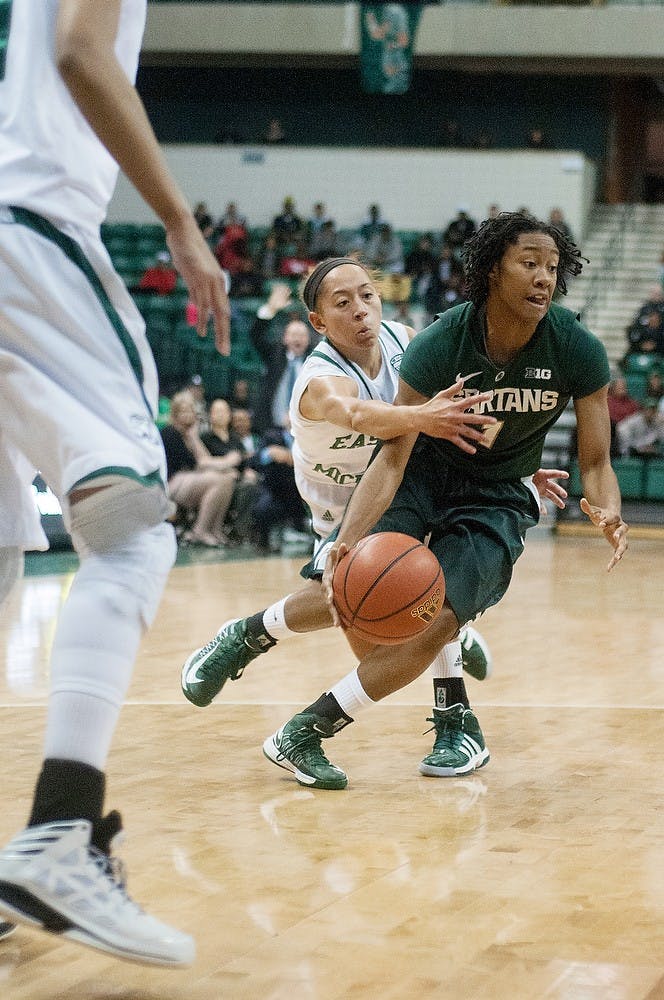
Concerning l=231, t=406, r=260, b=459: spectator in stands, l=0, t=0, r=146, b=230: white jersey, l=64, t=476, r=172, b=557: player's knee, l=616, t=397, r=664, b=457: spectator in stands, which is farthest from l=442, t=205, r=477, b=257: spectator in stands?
l=64, t=476, r=172, b=557: player's knee

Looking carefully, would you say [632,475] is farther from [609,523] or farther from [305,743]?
[305,743]

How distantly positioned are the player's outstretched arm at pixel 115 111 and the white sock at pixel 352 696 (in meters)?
1.99

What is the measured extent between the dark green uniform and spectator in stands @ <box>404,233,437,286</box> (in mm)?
16045

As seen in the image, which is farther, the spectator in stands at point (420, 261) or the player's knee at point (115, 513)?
the spectator in stands at point (420, 261)

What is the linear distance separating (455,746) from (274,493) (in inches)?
316

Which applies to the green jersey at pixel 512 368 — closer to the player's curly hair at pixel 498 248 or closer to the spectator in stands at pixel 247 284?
the player's curly hair at pixel 498 248

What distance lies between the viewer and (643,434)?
15.1 m

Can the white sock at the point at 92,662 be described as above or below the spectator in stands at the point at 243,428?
above

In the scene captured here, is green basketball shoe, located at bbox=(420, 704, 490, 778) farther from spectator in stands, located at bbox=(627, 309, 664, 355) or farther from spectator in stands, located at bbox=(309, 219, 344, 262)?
spectator in stands, located at bbox=(309, 219, 344, 262)

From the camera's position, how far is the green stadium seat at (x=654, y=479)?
1470 cm

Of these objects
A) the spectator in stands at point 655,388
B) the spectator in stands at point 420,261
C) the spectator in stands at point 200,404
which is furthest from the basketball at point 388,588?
the spectator in stands at point 420,261

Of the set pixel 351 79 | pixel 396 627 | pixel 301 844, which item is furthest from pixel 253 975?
pixel 351 79

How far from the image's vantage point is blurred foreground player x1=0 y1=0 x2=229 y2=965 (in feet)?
6.82

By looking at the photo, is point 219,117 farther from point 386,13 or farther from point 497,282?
point 497,282
